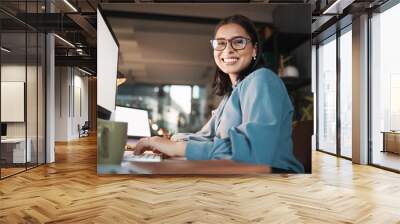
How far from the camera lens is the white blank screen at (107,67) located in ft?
20.6

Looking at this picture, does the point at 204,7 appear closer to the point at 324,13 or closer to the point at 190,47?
the point at 190,47

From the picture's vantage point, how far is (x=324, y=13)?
6953 mm

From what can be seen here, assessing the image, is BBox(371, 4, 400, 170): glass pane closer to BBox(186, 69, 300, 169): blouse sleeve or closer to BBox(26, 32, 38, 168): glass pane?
BBox(186, 69, 300, 169): blouse sleeve

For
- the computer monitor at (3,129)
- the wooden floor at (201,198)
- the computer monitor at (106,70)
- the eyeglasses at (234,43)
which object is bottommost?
the wooden floor at (201,198)

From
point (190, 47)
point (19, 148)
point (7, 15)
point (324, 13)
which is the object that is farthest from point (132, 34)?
point (324, 13)

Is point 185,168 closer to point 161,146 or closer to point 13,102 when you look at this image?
point 161,146

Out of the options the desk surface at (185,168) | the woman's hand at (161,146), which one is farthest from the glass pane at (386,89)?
the woman's hand at (161,146)

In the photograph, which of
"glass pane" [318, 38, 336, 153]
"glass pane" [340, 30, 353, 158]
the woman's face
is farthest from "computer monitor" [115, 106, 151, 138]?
"glass pane" [318, 38, 336, 153]

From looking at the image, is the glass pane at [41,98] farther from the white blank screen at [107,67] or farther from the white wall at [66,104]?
the white wall at [66,104]

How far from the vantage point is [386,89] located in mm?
7371

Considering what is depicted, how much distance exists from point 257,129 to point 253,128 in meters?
0.06

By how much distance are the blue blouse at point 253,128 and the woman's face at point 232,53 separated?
9.7 inches

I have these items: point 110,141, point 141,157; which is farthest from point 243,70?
point 110,141

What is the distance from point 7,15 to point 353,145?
23.2ft
